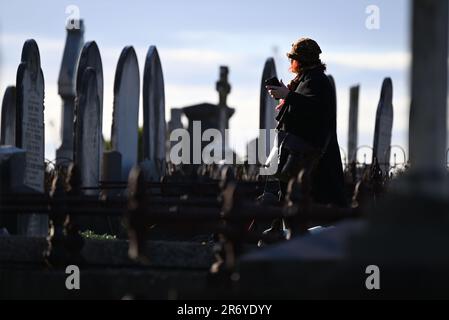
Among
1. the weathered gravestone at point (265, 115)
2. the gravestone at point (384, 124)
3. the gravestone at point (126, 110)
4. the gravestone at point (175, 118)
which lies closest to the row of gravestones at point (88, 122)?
the gravestone at point (126, 110)

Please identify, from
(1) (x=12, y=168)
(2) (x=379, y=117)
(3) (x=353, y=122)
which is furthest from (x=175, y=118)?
(1) (x=12, y=168)

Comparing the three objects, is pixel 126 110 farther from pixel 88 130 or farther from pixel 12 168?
pixel 12 168

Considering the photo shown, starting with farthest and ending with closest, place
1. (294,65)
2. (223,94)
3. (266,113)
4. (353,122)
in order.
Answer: (223,94), (353,122), (266,113), (294,65)

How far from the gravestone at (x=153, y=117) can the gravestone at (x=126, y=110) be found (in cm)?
18

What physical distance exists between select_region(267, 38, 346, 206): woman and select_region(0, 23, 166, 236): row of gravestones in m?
3.29

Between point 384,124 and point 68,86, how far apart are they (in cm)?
603

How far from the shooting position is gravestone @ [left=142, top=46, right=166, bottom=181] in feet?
68.0

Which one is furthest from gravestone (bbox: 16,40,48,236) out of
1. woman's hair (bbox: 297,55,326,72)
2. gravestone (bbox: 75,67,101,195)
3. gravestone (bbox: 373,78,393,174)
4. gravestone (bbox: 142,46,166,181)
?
gravestone (bbox: 373,78,393,174)

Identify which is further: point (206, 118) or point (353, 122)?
point (206, 118)

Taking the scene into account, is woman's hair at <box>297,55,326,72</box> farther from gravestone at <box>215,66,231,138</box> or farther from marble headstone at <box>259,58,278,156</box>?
gravestone at <box>215,66,231,138</box>

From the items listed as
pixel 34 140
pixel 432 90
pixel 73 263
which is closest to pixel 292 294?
pixel 432 90

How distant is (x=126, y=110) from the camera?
20.2 m

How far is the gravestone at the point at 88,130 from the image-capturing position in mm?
17656
